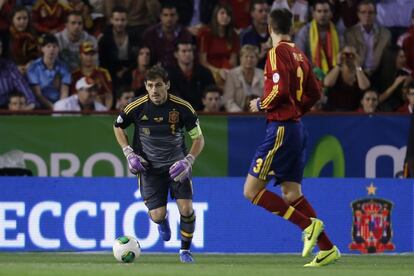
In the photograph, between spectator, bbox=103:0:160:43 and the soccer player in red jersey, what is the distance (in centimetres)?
654

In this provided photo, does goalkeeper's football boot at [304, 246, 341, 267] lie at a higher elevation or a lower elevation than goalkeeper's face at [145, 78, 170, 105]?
lower

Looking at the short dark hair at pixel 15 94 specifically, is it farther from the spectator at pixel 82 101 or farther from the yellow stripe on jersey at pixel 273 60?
the yellow stripe on jersey at pixel 273 60

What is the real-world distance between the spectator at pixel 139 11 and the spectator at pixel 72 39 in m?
0.74

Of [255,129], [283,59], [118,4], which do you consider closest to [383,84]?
[255,129]

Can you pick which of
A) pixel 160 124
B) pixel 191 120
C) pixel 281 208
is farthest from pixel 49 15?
pixel 281 208

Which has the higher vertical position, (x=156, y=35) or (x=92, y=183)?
(x=156, y=35)

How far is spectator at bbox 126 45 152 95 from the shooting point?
16.8m

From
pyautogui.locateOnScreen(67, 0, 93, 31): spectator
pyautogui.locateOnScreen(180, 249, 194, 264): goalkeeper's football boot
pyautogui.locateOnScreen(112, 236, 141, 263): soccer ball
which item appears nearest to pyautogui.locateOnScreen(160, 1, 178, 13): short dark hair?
pyautogui.locateOnScreen(67, 0, 93, 31): spectator

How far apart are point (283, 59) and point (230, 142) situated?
14.0ft

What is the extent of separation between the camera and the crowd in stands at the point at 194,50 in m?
16.5

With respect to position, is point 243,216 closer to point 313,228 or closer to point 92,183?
point 92,183

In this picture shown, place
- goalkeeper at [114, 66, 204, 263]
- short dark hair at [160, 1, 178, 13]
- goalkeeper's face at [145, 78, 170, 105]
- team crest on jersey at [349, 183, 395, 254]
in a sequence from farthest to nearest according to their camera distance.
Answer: short dark hair at [160, 1, 178, 13], team crest on jersey at [349, 183, 395, 254], goalkeeper at [114, 66, 204, 263], goalkeeper's face at [145, 78, 170, 105]

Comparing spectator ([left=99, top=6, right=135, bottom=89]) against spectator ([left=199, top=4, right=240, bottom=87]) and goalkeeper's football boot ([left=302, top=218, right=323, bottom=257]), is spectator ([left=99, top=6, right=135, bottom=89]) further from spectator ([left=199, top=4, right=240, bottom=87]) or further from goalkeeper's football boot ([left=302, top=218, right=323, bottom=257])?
goalkeeper's football boot ([left=302, top=218, right=323, bottom=257])

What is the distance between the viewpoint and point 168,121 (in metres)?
12.6
